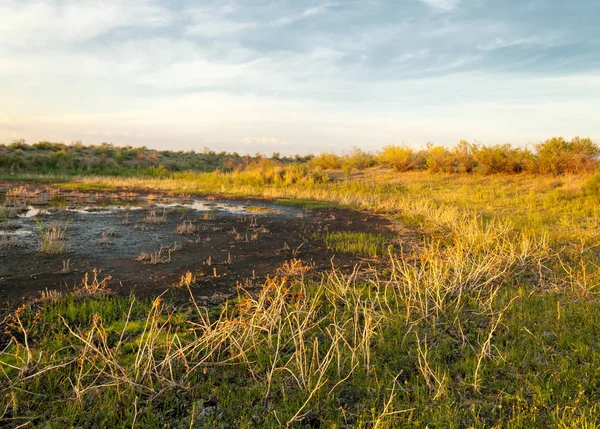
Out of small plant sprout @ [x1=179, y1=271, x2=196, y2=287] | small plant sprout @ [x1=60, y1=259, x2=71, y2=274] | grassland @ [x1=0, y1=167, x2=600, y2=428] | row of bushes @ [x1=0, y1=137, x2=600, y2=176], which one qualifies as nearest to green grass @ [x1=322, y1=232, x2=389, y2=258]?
grassland @ [x1=0, y1=167, x2=600, y2=428]

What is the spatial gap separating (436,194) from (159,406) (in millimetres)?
18938

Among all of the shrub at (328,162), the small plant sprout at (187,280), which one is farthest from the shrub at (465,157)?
the small plant sprout at (187,280)

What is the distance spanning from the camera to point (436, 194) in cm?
2008

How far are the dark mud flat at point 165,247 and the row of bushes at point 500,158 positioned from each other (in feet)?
42.4

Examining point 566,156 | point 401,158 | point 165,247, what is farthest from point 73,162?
point 566,156

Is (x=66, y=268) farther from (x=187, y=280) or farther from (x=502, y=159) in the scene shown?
(x=502, y=159)

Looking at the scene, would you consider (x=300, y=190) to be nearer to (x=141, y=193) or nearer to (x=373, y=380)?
(x=141, y=193)

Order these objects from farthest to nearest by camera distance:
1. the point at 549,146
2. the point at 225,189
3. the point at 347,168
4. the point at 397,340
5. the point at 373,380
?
the point at 347,168
the point at 225,189
the point at 549,146
the point at 397,340
the point at 373,380

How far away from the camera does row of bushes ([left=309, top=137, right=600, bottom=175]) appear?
20.7m

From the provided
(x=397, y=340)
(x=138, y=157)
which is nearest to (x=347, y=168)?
(x=397, y=340)

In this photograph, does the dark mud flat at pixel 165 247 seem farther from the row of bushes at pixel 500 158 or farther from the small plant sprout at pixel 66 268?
the row of bushes at pixel 500 158

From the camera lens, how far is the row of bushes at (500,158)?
68.0 ft

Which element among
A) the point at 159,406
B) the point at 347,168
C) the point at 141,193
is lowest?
the point at 159,406

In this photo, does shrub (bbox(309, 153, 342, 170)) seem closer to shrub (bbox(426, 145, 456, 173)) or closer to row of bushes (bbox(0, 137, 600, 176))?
row of bushes (bbox(0, 137, 600, 176))
